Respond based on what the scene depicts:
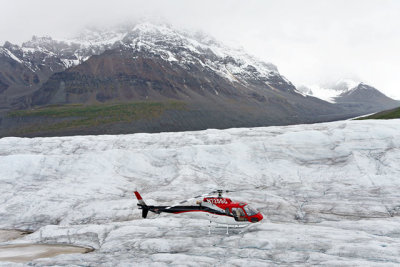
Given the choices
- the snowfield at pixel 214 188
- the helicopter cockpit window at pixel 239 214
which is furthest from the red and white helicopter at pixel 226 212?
the snowfield at pixel 214 188

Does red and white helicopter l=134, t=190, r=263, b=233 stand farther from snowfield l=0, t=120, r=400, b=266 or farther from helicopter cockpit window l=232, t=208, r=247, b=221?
snowfield l=0, t=120, r=400, b=266

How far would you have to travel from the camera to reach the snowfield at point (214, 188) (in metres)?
15.9

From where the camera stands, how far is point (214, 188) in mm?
29047

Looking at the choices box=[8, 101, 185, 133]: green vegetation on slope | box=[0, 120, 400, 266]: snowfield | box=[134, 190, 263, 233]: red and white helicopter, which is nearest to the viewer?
box=[0, 120, 400, 266]: snowfield

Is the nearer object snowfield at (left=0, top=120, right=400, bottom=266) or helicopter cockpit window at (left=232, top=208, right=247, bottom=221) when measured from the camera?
snowfield at (left=0, top=120, right=400, bottom=266)

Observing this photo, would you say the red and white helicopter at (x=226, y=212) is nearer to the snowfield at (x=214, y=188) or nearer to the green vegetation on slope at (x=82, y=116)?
the snowfield at (x=214, y=188)

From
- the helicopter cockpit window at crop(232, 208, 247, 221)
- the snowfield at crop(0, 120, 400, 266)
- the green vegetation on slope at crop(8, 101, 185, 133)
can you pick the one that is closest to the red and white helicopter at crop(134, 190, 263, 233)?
the helicopter cockpit window at crop(232, 208, 247, 221)

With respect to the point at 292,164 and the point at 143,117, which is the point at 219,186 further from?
the point at 143,117

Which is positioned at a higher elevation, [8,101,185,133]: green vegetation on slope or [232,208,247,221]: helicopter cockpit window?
[8,101,185,133]: green vegetation on slope

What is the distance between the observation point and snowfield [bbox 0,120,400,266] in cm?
1587

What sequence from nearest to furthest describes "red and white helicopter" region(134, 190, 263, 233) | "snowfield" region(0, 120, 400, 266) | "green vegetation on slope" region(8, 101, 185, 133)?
"snowfield" region(0, 120, 400, 266), "red and white helicopter" region(134, 190, 263, 233), "green vegetation on slope" region(8, 101, 185, 133)

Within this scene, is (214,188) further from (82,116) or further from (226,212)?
(82,116)

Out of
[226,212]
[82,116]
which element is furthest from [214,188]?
[82,116]

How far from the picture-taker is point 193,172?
33.0 metres
